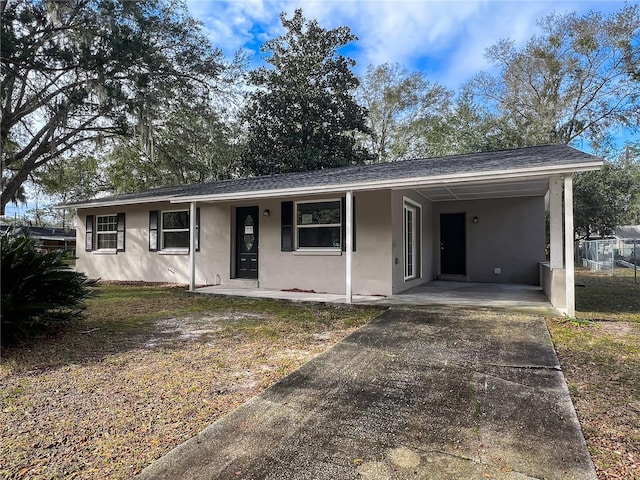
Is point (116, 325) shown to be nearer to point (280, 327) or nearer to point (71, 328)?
point (71, 328)

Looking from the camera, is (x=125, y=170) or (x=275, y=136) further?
(x=125, y=170)

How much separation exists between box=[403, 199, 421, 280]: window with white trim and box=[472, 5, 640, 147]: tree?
11.3 metres

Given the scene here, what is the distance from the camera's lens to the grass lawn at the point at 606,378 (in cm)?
226

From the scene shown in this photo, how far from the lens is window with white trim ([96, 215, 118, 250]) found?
11.9 meters

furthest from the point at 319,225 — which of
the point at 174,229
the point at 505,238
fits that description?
the point at 505,238

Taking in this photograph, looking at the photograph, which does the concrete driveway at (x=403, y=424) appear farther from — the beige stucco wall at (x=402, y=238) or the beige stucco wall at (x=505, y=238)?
the beige stucco wall at (x=505, y=238)

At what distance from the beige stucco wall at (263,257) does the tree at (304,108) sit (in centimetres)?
909

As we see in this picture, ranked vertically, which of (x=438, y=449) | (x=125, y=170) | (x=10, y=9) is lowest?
(x=438, y=449)

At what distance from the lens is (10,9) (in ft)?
32.3

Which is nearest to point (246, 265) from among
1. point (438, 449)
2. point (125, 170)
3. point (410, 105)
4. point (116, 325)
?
point (116, 325)

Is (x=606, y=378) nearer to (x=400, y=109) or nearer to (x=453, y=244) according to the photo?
(x=453, y=244)

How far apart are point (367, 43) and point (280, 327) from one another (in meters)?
20.1

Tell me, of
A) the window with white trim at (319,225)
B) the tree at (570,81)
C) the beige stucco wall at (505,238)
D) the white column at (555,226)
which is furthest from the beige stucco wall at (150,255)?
the tree at (570,81)

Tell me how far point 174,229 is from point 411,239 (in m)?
6.61
